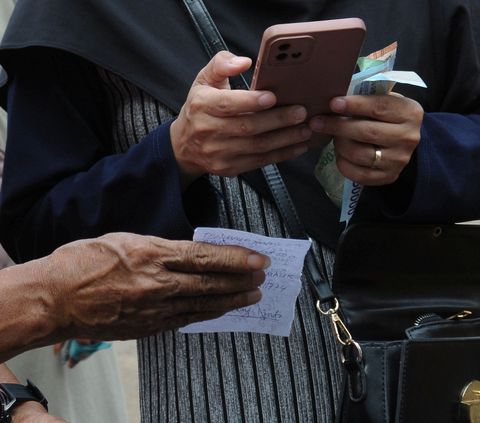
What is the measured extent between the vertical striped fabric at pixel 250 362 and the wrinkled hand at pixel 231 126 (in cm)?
16

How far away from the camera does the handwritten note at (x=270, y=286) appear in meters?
0.99

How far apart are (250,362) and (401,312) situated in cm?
31

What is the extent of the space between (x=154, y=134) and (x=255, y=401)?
→ 0.55 m

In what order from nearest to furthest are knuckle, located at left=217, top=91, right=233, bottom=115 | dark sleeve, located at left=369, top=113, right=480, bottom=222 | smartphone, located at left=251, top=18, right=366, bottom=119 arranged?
smartphone, located at left=251, top=18, right=366, bottom=119
knuckle, located at left=217, top=91, right=233, bottom=115
dark sleeve, located at left=369, top=113, right=480, bottom=222

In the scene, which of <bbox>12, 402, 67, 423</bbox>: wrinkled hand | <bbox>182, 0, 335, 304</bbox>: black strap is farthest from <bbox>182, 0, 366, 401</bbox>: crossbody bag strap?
<bbox>12, 402, 67, 423</bbox>: wrinkled hand

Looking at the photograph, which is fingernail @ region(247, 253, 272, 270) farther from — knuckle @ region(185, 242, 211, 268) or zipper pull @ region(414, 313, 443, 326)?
zipper pull @ region(414, 313, 443, 326)

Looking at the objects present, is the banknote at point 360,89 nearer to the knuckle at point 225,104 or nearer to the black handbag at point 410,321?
the black handbag at point 410,321

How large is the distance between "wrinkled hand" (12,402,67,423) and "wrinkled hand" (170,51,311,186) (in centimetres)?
49

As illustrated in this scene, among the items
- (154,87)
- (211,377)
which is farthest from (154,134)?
(211,377)

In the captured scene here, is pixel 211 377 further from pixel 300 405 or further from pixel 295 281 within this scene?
pixel 295 281

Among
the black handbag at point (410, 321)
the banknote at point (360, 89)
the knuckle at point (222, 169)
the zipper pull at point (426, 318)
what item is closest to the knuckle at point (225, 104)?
the knuckle at point (222, 169)

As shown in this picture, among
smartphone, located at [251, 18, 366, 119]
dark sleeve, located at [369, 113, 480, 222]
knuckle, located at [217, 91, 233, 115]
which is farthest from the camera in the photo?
dark sleeve, located at [369, 113, 480, 222]

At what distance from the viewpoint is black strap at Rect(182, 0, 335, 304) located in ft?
3.81

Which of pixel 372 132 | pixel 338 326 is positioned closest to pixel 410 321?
pixel 338 326
